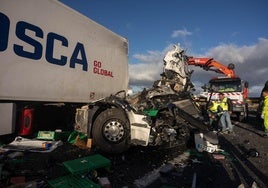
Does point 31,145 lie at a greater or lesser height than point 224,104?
lesser

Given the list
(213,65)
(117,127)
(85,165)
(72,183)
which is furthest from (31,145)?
(213,65)

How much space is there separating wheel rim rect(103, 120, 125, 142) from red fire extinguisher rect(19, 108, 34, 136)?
5.31ft

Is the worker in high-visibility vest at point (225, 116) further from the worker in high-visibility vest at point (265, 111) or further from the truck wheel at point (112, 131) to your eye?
the truck wheel at point (112, 131)

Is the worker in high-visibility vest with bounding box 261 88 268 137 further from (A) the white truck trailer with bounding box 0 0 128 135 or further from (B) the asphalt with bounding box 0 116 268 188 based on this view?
(A) the white truck trailer with bounding box 0 0 128 135

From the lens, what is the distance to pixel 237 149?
23.1 ft

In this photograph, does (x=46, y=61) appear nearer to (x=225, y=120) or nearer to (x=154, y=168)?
(x=154, y=168)

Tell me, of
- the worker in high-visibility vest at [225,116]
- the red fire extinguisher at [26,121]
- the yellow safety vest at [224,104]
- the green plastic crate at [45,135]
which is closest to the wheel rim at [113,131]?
the green plastic crate at [45,135]

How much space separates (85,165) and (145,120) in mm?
1961

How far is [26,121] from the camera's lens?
5578 millimetres

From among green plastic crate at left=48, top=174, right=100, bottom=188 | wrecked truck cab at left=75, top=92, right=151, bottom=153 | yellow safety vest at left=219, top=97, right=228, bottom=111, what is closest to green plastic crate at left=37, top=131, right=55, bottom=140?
wrecked truck cab at left=75, top=92, right=151, bottom=153

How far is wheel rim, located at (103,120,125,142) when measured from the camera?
573cm

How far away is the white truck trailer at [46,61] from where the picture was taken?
4.70 meters

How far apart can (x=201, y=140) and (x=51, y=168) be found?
3.65 meters

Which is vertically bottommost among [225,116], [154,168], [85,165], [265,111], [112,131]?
[154,168]
